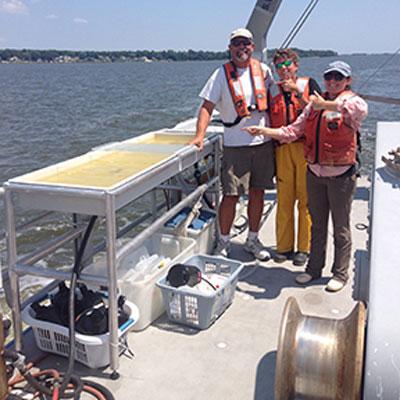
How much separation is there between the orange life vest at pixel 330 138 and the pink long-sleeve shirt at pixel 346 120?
1.7 inches

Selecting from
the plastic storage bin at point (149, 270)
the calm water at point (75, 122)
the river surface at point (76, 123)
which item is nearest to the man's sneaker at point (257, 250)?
the plastic storage bin at point (149, 270)

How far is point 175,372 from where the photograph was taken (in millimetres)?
2908

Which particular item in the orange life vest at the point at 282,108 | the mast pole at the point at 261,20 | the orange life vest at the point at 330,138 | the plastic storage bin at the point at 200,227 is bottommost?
the plastic storage bin at the point at 200,227

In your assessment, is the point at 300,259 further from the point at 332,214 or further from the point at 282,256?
the point at 332,214

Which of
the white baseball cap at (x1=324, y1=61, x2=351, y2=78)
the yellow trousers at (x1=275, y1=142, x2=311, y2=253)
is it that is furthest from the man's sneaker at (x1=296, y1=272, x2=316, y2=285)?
the white baseball cap at (x1=324, y1=61, x2=351, y2=78)

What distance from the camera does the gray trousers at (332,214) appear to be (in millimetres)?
3628

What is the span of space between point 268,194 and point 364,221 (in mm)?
1255

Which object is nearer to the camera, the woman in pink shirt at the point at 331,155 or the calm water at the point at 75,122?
the woman in pink shirt at the point at 331,155

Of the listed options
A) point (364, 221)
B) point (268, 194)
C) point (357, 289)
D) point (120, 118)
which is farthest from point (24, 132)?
point (357, 289)

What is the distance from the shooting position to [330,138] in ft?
11.4

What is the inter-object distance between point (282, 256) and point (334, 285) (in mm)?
641

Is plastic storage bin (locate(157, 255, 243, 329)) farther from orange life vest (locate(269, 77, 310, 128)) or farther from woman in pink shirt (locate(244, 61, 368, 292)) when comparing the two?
orange life vest (locate(269, 77, 310, 128))

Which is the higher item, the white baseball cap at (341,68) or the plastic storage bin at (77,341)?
the white baseball cap at (341,68)

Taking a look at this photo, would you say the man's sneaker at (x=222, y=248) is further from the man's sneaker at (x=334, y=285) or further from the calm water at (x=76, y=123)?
the calm water at (x=76, y=123)
